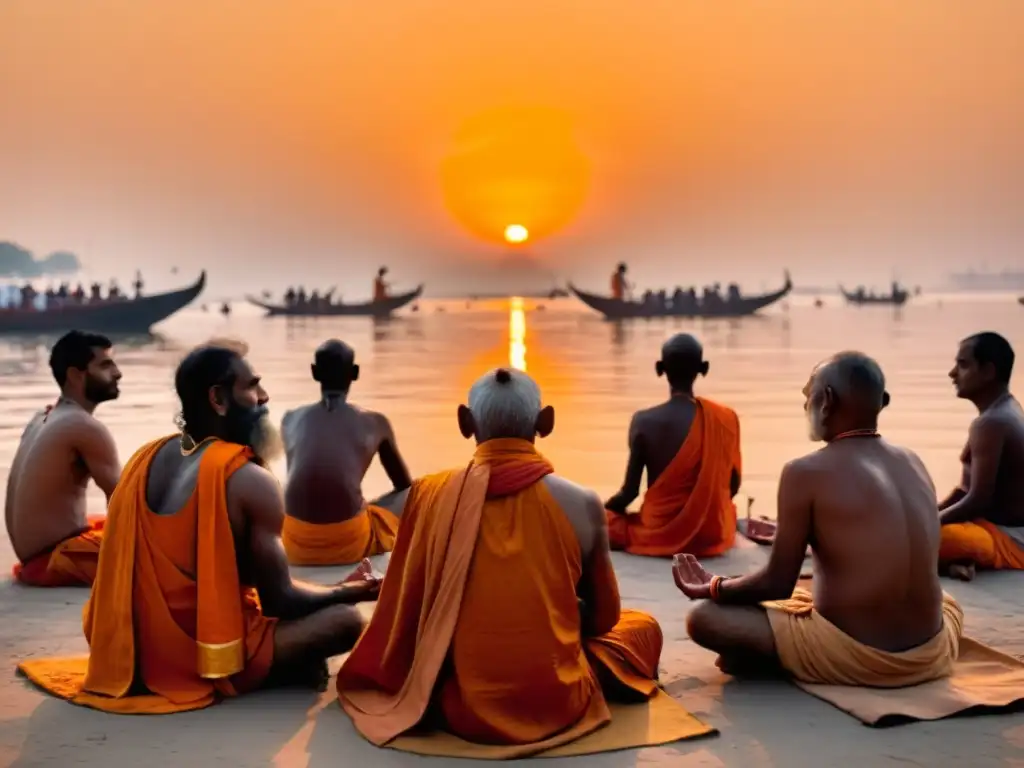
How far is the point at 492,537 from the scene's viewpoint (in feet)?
10.3

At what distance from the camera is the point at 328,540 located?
5457mm

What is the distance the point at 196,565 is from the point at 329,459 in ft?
6.58

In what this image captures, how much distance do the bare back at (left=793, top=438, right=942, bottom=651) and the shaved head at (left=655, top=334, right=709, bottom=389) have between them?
2.19 metres

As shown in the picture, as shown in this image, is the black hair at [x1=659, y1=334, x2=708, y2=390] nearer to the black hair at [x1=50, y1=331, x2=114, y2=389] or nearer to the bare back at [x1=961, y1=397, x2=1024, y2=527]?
the bare back at [x1=961, y1=397, x2=1024, y2=527]

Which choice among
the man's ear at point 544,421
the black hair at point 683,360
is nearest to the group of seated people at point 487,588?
the man's ear at point 544,421

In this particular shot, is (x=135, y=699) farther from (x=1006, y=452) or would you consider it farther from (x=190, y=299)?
(x=190, y=299)

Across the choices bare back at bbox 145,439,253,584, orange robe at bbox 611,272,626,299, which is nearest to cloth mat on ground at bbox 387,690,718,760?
bare back at bbox 145,439,253,584

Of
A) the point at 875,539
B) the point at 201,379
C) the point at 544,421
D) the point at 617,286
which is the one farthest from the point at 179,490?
the point at 617,286

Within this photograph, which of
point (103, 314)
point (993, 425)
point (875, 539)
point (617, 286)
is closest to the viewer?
point (875, 539)

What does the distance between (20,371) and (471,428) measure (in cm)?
1896

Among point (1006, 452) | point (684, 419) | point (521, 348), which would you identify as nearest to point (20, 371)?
point (521, 348)

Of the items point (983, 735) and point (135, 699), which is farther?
point (135, 699)

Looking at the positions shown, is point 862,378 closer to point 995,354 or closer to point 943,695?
point 943,695

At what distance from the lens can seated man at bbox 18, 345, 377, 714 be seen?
3377 mm
